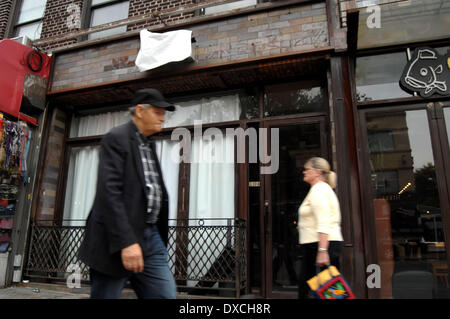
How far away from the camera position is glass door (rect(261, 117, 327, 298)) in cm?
494

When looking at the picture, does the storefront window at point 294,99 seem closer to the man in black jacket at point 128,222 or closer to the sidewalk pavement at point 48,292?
the sidewalk pavement at point 48,292

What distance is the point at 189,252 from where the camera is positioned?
5.28 metres

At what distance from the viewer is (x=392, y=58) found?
15.9 feet

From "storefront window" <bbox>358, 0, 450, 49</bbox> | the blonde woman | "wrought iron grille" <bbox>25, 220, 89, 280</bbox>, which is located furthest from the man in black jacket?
"wrought iron grille" <bbox>25, 220, 89, 280</bbox>

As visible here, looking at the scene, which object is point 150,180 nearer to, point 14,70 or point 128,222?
point 128,222

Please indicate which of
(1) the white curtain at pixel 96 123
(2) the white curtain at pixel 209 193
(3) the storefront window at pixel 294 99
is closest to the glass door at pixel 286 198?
(3) the storefront window at pixel 294 99

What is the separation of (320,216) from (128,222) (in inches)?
76.3

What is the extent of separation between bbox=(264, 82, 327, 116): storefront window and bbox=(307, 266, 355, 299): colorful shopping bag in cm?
313

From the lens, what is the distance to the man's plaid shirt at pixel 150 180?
83.0 inches

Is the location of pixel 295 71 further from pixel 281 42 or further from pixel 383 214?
pixel 383 214

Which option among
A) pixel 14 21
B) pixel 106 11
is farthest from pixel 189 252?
pixel 14 21

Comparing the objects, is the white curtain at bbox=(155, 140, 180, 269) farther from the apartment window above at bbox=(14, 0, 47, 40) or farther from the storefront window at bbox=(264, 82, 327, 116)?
the apartment window above at bbox=(14, 0, 47, 40)
